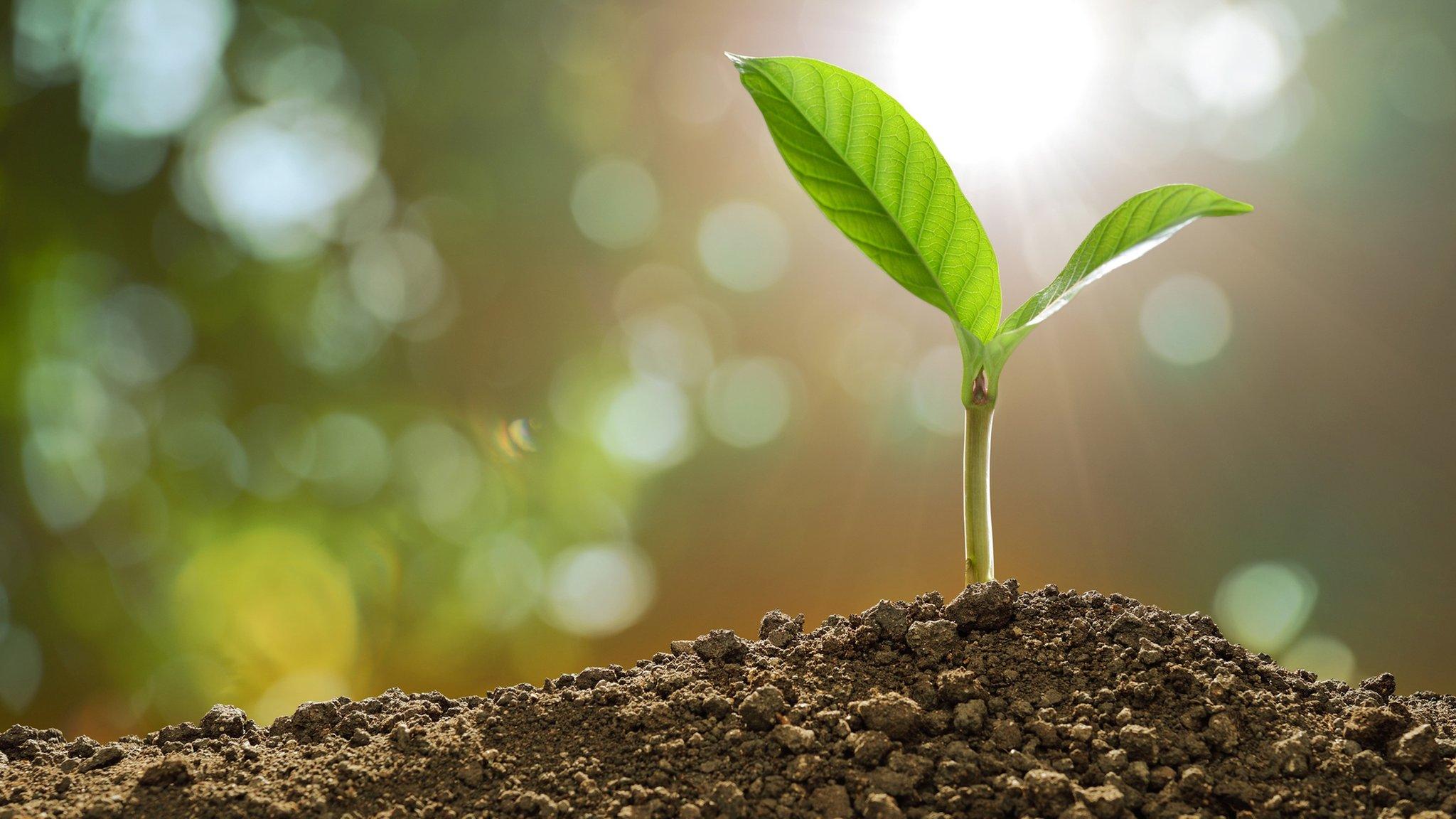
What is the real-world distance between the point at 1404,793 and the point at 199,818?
1.32 m

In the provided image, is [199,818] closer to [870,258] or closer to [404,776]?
[404,776]

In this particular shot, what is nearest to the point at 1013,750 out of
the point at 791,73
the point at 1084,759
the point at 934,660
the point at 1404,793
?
the point at 1084,759

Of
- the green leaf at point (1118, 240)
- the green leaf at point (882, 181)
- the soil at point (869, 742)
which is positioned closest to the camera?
the soil at point (869, 742)

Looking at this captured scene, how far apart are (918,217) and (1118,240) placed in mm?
261

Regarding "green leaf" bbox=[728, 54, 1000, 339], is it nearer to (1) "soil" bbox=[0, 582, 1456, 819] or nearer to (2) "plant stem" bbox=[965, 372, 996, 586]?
(2) "plant stem" bbox=[965, 372, 996, 586]

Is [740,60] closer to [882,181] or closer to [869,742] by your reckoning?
[882,181]

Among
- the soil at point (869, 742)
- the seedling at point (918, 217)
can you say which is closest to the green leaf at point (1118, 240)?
the seedling at point (918, 217)

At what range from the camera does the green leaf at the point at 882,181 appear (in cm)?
128

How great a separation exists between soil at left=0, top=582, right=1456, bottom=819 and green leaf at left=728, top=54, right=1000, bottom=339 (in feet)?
1.39

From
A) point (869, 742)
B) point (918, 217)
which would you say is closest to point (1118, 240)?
point (918, 217)

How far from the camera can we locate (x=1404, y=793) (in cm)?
105

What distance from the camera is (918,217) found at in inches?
53.0

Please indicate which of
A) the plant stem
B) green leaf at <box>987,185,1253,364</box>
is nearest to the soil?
the plant stem

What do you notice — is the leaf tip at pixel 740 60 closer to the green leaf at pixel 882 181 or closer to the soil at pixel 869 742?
the green leaf at pixel 882 181
